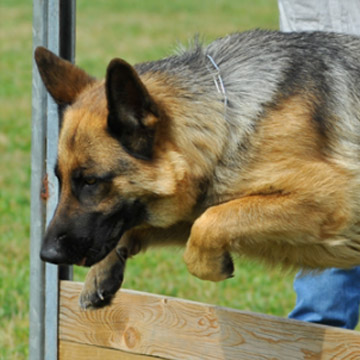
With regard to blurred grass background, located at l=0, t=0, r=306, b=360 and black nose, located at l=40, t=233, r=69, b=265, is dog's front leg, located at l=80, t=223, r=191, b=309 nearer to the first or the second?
blurred grass background, located at l=0, t=0, r=306, b=360

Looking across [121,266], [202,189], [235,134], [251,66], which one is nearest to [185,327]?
[121,266]

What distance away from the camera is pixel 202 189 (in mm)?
3348

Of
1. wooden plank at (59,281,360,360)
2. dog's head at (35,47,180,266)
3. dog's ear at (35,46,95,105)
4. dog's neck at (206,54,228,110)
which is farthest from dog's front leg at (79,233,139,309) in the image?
dog's neck at (206,54,228,110)

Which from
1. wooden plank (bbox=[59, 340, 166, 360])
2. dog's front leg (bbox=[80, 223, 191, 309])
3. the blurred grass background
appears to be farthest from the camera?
the blurred grass background

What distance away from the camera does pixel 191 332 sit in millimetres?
3611

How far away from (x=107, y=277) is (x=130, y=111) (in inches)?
34.5

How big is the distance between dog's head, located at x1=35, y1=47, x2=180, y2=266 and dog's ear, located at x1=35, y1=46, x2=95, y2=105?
0.21 meters

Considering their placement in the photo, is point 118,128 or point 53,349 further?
point 53,349

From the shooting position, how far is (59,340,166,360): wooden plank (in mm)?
3807

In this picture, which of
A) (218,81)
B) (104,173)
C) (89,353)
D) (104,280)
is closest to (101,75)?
(89,353)

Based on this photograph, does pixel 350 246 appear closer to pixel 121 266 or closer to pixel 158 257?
pixel 121 266

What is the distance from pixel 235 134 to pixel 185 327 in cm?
91

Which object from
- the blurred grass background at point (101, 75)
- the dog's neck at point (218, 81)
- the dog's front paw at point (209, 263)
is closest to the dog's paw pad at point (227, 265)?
the dog's front paw at point (209, 263)

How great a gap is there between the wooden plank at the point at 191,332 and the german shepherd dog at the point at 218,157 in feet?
0.94
